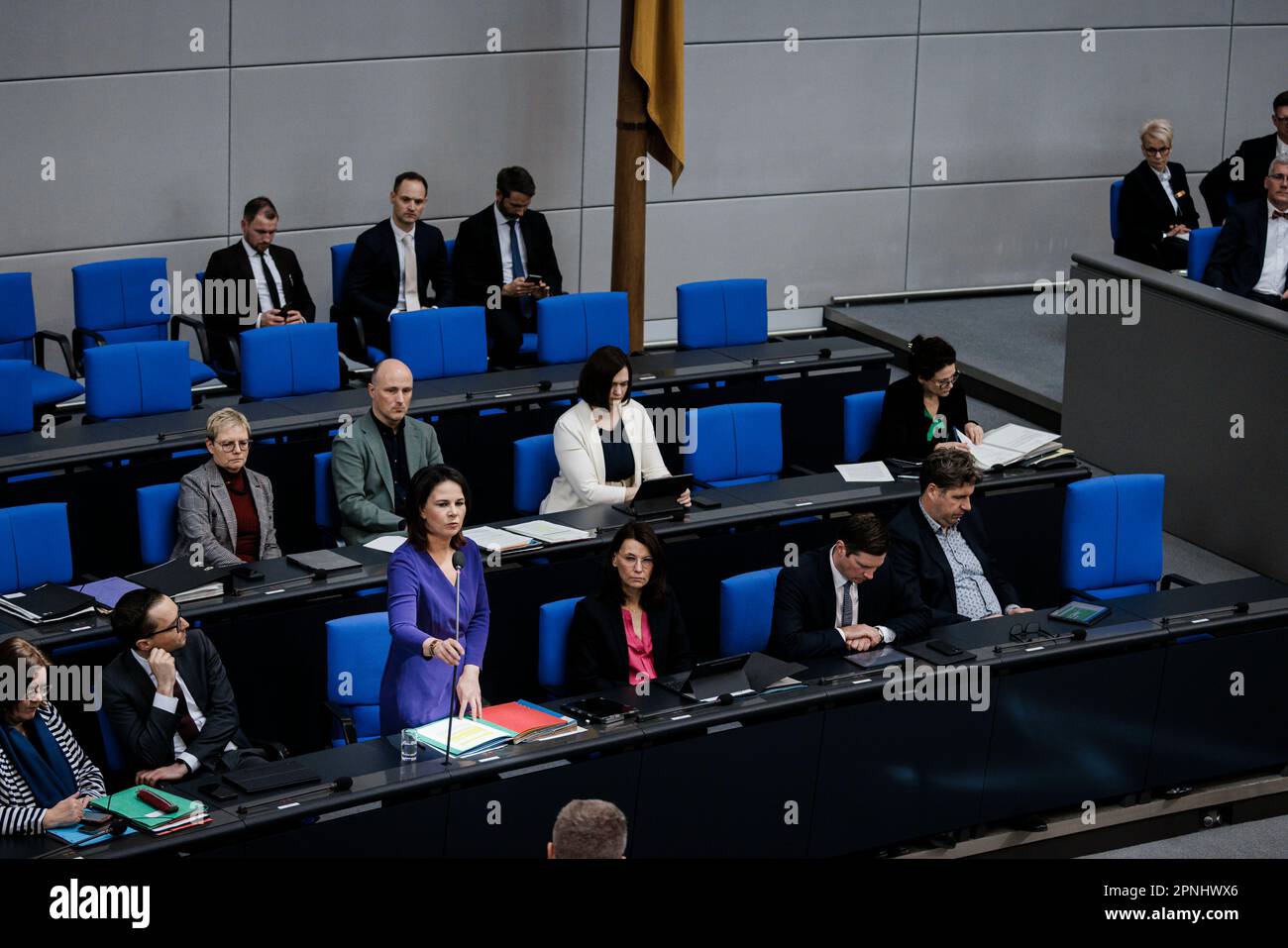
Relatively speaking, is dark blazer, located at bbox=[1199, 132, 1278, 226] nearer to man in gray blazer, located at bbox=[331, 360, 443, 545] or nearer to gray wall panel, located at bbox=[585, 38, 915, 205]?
gray wall panel, located at bbox=[585, 38, 915, 205]

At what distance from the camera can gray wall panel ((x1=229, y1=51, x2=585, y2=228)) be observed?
26.8 feet

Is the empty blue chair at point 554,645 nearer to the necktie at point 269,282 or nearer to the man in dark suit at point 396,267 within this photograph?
the man in dark suit at point 396,267

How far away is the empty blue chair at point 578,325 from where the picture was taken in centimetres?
720

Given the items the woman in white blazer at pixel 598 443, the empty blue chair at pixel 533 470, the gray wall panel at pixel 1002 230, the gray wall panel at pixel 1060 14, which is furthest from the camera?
the gray wall panel at pixel 1002 230

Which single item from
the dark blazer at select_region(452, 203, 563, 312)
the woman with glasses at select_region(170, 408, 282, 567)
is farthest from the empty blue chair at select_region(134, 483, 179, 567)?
the dark blazer at select_region(452, 203, 563, 312)

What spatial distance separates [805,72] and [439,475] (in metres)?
5.54

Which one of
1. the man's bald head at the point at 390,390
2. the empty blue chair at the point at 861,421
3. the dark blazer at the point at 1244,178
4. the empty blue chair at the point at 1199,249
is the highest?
the dark blazer at the point at 1244,178

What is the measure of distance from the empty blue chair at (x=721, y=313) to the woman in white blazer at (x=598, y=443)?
1.63m

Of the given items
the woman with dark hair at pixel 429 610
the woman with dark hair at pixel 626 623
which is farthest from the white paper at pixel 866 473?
the woman with dark hair at pixel 429 610

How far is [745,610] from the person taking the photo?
200 inches

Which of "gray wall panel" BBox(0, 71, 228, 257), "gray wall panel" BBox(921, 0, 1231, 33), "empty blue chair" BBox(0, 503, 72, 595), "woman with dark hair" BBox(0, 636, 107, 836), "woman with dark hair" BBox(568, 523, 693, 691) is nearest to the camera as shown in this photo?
"woman with dark hair" BBox(0, 636, 107, 836)

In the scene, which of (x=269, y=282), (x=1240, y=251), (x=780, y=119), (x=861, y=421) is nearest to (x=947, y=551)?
(x=861, y=421)

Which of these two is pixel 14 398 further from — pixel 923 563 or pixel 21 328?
pixel 923 563

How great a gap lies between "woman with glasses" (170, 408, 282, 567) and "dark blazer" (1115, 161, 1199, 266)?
16.7 feet
